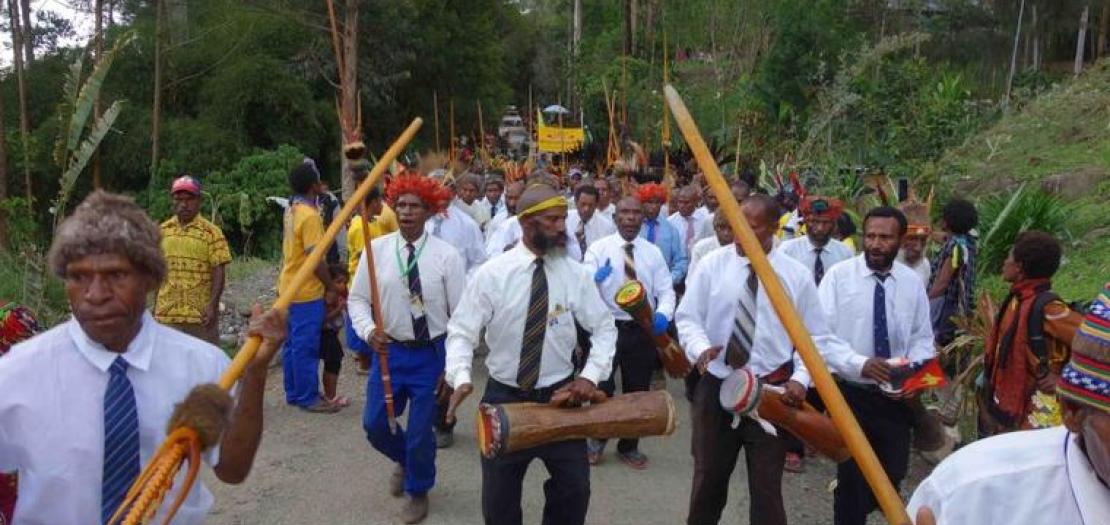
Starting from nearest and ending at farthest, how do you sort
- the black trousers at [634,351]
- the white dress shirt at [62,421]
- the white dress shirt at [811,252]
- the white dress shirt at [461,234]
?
1. the white dress shirt at [62,421]
2. the white dress shirt at [811,252]
3. the black trousers at [634,351]
4. the white dress shirt at [461,234]

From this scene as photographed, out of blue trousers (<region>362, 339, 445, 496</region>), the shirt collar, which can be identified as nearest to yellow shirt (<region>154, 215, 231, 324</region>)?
blue trousers (<region>362, 339, 445, 496</region>)

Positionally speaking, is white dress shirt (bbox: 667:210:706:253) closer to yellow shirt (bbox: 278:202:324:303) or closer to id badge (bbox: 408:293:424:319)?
yellow shirt (bbox: 278:202:324:303)

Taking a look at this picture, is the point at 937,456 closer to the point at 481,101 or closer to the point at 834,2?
the point at 834,2

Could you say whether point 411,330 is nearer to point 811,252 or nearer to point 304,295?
point 304,295

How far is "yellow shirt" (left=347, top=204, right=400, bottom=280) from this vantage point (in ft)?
25.7

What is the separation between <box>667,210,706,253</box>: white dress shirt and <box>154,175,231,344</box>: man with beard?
16.3 feet

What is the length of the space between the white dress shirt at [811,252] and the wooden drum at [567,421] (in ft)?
9.62

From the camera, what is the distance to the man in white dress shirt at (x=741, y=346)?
4.86m

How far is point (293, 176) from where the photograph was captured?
7289 millimetres

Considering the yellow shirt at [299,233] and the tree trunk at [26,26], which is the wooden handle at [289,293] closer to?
the yellow shirt at [299,233]

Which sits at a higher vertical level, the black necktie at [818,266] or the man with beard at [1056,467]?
the man with beard at [1056,467]

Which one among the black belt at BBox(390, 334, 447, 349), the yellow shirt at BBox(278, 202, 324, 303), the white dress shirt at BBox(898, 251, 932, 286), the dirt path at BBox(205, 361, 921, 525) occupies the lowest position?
the dirt path at BBox(205, 361, 921, 525)

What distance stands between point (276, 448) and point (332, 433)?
50 centimetres

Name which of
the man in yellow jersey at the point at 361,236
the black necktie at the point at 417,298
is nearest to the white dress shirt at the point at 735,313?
the black necktie at the point at 417,298
